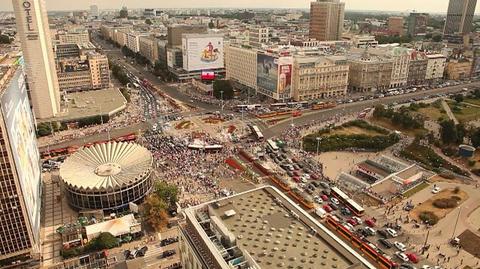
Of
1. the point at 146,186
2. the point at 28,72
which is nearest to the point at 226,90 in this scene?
the point at 28,72

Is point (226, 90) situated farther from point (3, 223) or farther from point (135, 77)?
point (3, 223)

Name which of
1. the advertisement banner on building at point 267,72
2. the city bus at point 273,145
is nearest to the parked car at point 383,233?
the city bus at point 273,145

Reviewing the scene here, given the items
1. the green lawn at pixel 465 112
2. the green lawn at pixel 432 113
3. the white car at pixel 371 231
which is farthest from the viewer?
the green lawn at pixel 465 112

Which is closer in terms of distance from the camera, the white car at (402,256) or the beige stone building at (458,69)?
the white car at (402,256)

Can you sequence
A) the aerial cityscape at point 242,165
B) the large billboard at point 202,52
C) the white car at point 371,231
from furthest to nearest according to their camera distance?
1. the large billboard at point 202,52
2. the white car at point 371,231
3. the aerial cityscape at point 242,165

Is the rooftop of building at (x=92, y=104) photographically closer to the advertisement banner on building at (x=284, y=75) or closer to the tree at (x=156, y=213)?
the advertisement banner on building at (x=284, y=75)

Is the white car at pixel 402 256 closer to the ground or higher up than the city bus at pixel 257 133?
closer to the ground

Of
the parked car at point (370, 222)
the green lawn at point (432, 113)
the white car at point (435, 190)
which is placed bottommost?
the white car at point (435, 190)

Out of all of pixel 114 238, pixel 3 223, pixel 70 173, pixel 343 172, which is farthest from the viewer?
pixel 343 172
